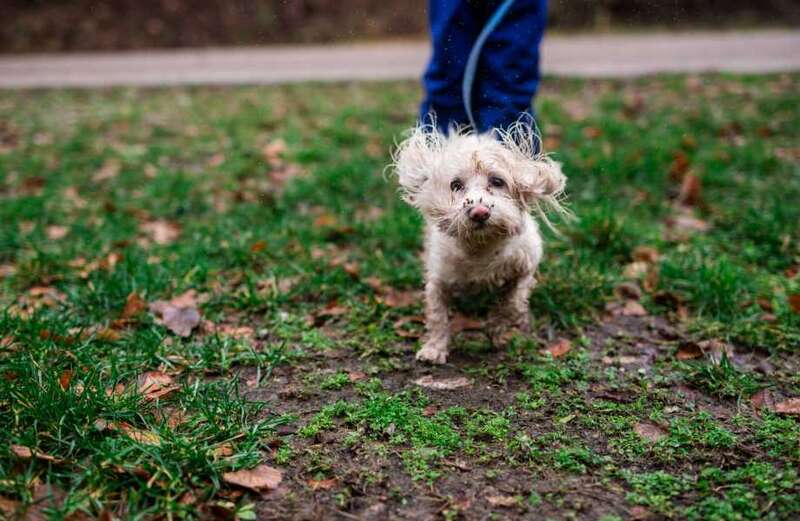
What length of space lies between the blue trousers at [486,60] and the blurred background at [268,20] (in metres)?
9.97

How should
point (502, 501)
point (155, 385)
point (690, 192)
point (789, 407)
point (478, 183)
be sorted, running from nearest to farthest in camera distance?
point (502, 501), point (789, 407), point (155, 385), point (478, 183), point (690, 192)

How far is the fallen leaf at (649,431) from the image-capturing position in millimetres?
2726

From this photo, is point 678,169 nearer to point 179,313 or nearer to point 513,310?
point 513,310

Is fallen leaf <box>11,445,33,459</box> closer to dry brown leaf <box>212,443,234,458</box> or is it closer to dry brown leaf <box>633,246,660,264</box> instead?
dry brown leaf <box>212,443,234,458</box>

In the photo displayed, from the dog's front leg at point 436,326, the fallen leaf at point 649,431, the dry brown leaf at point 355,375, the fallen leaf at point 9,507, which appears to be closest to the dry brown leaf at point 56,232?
the dry brown leaf at point 355,375

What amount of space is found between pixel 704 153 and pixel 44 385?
5173mm

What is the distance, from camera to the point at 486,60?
3.77m

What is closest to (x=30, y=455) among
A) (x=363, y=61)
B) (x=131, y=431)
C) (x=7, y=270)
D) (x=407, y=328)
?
(x=131, y=431)

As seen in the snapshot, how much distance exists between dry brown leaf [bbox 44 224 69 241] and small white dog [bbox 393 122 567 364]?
2.71 meters

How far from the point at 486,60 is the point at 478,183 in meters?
0.95

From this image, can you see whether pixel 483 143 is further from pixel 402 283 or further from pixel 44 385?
pixel 44 385

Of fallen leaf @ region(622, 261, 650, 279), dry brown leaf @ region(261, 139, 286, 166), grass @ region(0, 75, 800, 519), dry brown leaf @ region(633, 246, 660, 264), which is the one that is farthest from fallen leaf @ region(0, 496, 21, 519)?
dry brown leaf @ region(261, 139, 286, 166)

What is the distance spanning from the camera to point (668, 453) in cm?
261

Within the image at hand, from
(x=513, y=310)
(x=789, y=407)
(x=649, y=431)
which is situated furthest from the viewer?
(x=513, y=310)
